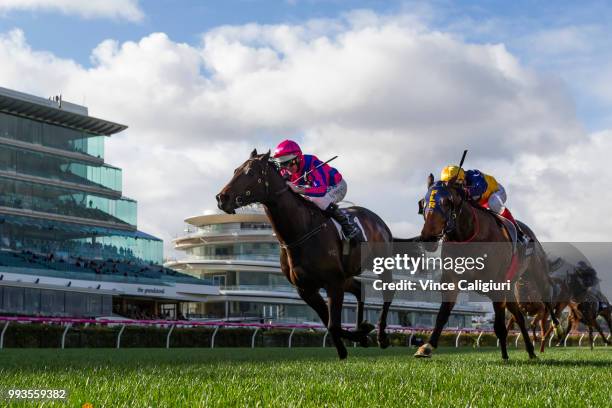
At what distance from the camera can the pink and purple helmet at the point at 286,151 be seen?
8.76 meters

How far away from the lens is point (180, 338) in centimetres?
2566

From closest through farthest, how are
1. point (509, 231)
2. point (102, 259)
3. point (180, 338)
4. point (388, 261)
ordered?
point (509, 231), point (388, 261), point (180, 338), point (102, 259)

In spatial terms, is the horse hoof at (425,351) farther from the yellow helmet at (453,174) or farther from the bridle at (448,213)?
the yellow helmet at (453,174)

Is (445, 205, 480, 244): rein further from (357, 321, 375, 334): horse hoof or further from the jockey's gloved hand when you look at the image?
the jockey's gloved hand

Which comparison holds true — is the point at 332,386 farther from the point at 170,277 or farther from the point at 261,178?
the point at 170,277

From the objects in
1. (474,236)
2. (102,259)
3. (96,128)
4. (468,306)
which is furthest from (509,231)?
(468,306)

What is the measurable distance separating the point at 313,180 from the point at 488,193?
7.74 ft

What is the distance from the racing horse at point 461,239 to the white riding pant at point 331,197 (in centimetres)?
109

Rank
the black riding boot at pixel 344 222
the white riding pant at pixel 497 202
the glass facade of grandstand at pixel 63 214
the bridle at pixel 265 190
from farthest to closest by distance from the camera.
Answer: the glass facade of grandstand at pixel 63 214 → the white riding pant at pixel 497 202 → the black riding boot at pixel 344 222 → the bridle at pixel 265 190

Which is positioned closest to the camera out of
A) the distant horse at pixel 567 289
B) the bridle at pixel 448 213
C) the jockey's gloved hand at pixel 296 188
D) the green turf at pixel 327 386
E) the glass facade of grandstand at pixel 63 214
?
the green turf at pixel 327 386

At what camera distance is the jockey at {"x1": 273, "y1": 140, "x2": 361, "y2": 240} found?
346 inches

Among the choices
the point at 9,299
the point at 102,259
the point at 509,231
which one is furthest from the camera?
the point at 102,259

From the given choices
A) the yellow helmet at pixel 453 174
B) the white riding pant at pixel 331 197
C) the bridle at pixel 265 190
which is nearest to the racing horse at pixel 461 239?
the yellow helmet at pixel 453 174

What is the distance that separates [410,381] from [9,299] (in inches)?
1814
